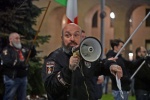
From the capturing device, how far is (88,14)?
2689cm

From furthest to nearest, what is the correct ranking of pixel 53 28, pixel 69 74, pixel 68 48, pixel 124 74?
pixel 53 28, pixel 124 74, pixel 68 48, pixel 69 74

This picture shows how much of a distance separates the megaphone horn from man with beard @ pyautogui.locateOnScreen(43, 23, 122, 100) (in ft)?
0.23

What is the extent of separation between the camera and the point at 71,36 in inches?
158

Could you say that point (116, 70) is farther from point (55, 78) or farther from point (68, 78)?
point (55, 78)

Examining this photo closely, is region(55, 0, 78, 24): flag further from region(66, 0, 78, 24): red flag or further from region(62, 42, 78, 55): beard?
region(62, 42, 78, 55): beard

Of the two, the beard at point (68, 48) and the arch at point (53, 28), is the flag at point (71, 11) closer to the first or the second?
the beard at point (68, 48)

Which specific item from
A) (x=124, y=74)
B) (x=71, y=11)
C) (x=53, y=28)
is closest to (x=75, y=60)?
(x=71, y=11)

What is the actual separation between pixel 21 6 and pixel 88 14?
15.5 meters

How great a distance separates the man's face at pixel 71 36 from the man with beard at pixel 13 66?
545cm

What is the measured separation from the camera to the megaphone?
3631 millimetres

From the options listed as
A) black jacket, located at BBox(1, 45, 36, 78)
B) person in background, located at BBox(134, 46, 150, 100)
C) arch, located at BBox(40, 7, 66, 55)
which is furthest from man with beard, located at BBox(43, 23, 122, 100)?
arch, located at BBox(40, 7, 66, 55)

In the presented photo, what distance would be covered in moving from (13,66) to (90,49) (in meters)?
5.84

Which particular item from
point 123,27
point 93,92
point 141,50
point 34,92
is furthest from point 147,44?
point 93,92

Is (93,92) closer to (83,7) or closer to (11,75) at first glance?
(11,75)
